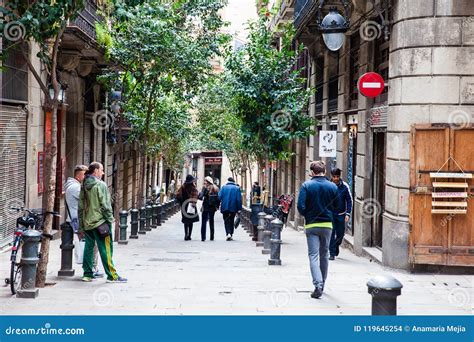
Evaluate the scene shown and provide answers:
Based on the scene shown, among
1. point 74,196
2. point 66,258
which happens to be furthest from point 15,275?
point 74,196

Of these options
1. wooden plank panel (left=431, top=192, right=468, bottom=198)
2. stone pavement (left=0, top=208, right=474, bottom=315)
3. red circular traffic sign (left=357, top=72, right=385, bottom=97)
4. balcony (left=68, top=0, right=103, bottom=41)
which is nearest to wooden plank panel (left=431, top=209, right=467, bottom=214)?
wooden plank panel (left=431, top=192, right=468, bottom=198)

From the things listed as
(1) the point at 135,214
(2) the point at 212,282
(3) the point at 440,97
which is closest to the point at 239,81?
(1) the point at 135,214

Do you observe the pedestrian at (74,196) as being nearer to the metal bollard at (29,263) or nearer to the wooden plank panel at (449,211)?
the metal bollard at (29,263)

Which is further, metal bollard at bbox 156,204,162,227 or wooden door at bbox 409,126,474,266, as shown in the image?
metal bollard at bbox 156,204,162,227

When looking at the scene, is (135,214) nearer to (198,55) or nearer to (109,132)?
(198,55)

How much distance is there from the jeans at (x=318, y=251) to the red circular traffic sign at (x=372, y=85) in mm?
4918

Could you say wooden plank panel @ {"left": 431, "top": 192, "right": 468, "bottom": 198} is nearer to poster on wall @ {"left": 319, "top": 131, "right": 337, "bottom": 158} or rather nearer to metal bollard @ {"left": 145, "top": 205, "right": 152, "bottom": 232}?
poster on wall @ {"left": 319, "top": 131, "right": 337, "bottom": 158}

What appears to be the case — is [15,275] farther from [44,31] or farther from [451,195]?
[451,195]

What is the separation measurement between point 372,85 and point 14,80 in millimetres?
7049

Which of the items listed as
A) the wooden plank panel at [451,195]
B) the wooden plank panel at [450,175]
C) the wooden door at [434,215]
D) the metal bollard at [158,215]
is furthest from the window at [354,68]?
the metal bollard at [158,215]

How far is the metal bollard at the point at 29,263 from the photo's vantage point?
8.06m

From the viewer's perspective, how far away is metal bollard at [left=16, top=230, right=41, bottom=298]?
8.06 m

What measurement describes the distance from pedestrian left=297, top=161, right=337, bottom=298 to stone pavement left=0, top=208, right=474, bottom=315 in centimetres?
35

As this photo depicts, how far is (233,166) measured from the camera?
158ft
